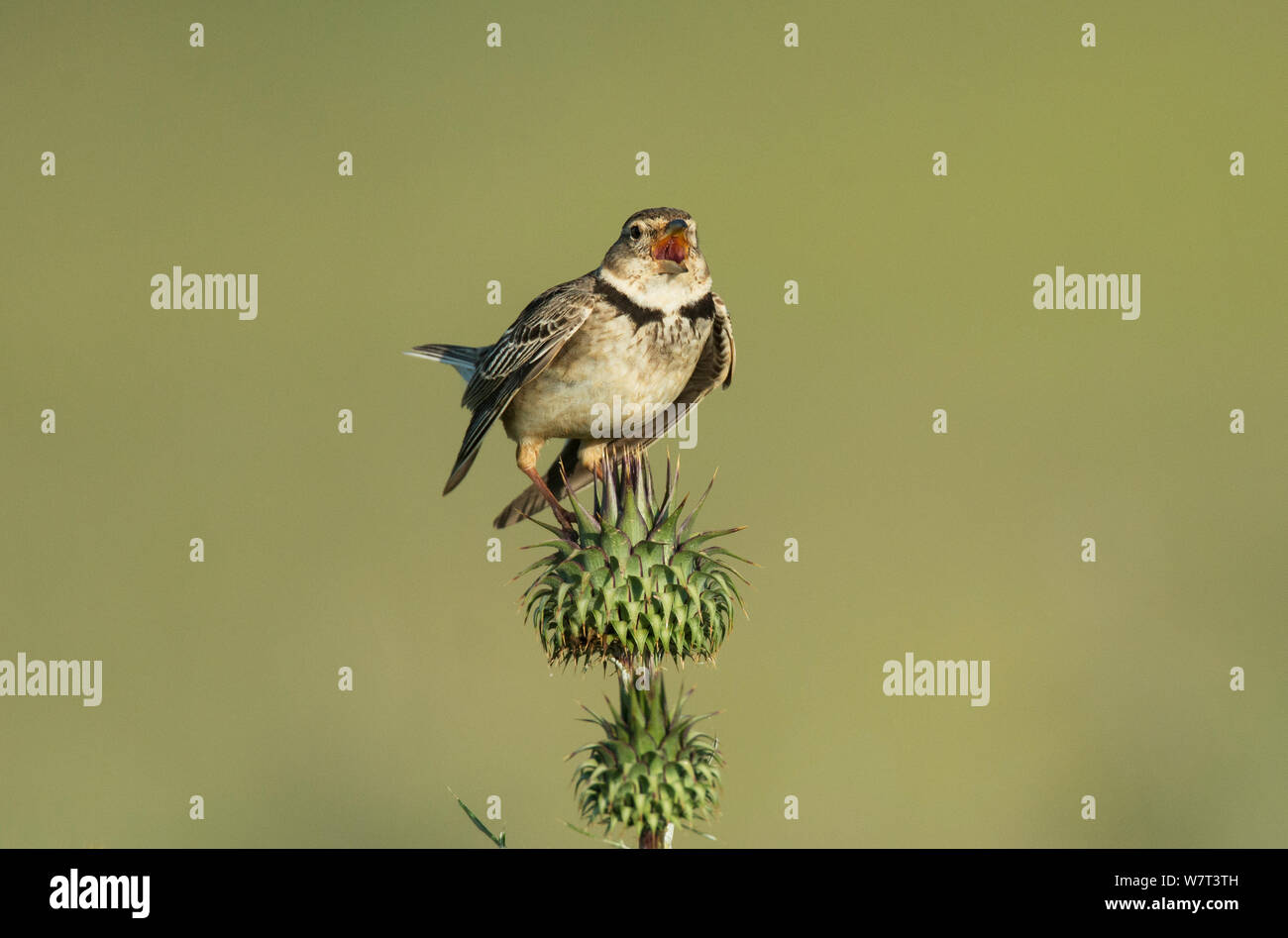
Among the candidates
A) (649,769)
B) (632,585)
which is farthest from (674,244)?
(649,769)

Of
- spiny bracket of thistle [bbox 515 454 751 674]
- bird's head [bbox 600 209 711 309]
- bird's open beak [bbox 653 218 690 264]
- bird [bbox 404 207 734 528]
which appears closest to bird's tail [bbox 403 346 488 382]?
bird [bbox 404 207 734 528]

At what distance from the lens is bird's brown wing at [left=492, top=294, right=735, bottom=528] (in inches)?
352

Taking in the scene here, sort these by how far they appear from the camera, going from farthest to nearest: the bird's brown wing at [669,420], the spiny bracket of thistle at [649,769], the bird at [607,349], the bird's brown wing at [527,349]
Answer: the bird's brown wing at [669,420] < the bird's brown wing at [527,349] < the bird at [607,349] < the spiny bracket of thistle at [649,769]

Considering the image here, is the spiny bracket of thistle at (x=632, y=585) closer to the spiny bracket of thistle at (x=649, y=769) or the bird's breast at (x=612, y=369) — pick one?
the spiny bracket of thistle at (x=649, y=769)

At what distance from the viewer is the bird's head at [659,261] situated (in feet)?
27.7

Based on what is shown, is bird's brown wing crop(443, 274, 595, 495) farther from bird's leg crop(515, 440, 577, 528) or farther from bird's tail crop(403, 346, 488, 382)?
bird's tail crop(403, 346, 488, 382)

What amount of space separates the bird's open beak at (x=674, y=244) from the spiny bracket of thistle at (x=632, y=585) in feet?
6.54

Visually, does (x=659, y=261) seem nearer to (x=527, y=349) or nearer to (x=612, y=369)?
(x=612, y=369)

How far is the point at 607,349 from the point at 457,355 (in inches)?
72.1

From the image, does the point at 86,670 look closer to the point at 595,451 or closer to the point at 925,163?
the point at 595,451

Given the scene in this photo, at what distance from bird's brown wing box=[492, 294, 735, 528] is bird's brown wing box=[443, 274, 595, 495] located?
40 centimetres

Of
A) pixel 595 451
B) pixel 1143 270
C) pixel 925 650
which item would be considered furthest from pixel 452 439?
pixel 1143 270

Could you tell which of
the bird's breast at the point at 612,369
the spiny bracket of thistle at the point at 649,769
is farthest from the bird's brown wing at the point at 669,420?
the spiny bracket of thistle at the point at 649,769

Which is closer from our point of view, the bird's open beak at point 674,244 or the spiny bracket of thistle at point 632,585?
the spiny bracket of thistle at point 632,585
